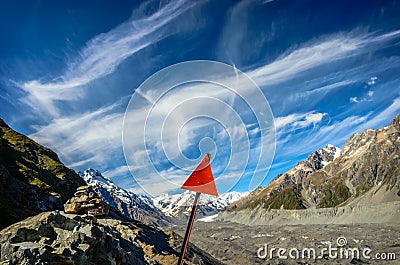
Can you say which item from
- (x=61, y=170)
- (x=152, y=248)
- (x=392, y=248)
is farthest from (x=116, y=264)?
(x=392, y=248)

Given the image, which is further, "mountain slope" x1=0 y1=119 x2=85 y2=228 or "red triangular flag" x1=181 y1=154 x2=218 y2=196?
"mountain slope" x1=0 y1=119 x2=85 y2=228

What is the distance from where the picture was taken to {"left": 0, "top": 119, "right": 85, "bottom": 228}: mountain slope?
47.0 m

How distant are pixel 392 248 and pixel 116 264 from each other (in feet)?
595

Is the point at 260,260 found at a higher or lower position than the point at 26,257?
higher

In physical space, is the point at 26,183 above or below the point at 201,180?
above

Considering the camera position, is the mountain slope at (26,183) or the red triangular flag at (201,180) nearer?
the red triangular flag at (201,180)

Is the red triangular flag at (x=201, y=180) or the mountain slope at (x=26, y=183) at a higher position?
the mountain slope at (x=26, y=183)

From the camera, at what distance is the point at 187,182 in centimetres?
686

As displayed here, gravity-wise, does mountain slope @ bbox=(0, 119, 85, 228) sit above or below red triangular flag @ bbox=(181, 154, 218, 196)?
above

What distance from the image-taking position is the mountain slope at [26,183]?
47044 millimetres

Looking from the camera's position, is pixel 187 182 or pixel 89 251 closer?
pixel 187 182

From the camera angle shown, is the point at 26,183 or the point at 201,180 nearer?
the point at 201,180

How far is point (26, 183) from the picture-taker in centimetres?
6588

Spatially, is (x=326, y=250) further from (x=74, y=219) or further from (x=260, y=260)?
(x=74, y=219)
